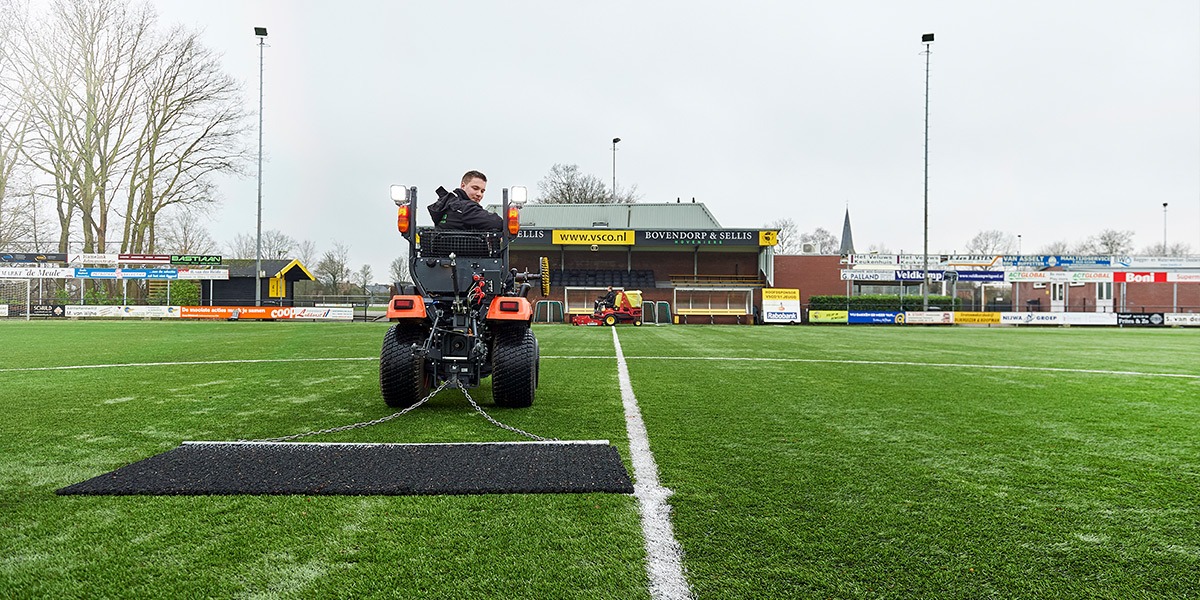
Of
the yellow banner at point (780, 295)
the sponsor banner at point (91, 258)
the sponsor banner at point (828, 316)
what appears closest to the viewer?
the sponsor banner at point (91, 258)

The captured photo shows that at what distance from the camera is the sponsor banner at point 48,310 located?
31219 mm

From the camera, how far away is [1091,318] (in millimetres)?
32438

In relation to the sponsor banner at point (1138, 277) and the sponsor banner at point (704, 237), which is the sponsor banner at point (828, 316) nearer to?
the sponsor banner at point (704, 237)

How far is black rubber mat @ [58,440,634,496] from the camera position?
3127 millimetres

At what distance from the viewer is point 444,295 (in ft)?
18.5

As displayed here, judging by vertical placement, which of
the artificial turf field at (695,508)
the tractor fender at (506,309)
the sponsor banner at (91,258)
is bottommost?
the artificial turf field at (695,508)

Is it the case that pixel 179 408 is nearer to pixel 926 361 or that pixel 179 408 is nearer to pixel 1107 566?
pixel 1107 566

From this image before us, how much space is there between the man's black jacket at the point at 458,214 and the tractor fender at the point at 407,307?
737mm

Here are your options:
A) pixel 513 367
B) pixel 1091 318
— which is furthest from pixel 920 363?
pixel 1091 318

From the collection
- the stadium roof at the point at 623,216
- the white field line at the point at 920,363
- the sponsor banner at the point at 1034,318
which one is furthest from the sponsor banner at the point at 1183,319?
the white field line at the point at 920,363

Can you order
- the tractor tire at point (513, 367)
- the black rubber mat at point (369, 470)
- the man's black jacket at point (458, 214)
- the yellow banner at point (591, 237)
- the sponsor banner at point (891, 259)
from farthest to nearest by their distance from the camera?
the sponsor banner at point (891, 259) < the yellow banner at point (591, 237) < the man's black jacket at point (458, 214) < the tractor tire at point (513, 367) < the black rubber mat at point (369, 470)

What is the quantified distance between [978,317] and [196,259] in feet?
138

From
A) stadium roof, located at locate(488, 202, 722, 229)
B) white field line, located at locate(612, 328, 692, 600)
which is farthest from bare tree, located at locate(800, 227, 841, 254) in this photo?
white field line, located at locate(612, 328, 692, 600)

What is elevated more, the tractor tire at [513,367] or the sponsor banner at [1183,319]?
the tractor tire at [513,367]
